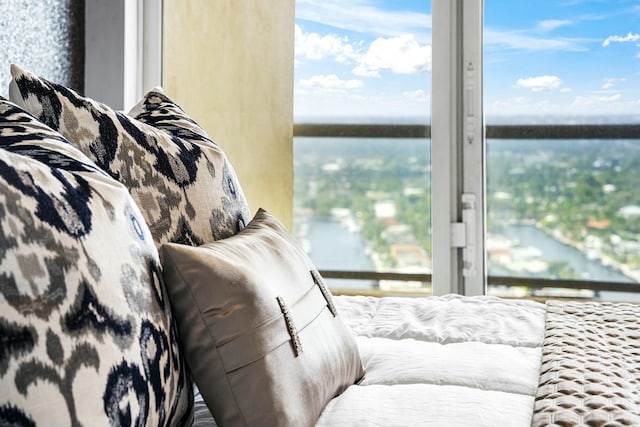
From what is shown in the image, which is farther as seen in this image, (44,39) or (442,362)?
(44,39)

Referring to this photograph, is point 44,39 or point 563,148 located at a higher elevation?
→ point 44,39

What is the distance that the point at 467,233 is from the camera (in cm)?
281

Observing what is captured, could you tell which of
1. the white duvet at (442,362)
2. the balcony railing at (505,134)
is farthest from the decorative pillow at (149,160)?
the balcony railing at (505,134)

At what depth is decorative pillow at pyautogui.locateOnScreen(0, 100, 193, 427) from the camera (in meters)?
0.51

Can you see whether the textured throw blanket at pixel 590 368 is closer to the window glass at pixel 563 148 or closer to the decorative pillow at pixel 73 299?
the decorative pillow at pixel 73 299

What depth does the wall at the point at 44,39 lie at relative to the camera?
1.59m

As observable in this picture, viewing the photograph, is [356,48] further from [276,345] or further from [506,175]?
[276,345]

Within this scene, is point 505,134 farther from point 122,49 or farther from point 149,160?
point 149,160

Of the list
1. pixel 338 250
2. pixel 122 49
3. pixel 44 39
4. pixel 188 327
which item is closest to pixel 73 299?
pixel 188 327

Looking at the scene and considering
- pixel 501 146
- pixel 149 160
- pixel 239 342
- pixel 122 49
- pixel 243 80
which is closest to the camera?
pixel 239 342

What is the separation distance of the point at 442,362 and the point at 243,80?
72.8 inches

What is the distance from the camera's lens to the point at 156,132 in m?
0.99

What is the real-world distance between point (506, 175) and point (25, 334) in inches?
98.8

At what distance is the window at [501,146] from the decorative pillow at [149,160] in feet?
6.08
